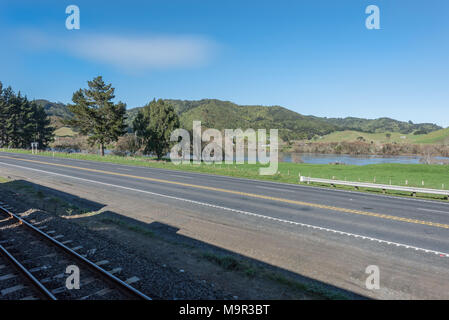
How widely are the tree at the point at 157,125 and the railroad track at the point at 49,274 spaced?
5008cm

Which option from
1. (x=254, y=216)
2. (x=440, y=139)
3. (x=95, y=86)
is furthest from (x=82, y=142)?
(x=440, y=139)

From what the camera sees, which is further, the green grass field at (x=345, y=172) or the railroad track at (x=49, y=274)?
the green grass field at (x=345, y=172)

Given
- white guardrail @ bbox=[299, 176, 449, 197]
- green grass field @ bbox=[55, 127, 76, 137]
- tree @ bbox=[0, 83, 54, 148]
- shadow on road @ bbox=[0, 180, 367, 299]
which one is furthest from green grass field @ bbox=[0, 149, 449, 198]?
green grass field @ bbox=[55, 127, 76, 137]

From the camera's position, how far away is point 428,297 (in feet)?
22.5

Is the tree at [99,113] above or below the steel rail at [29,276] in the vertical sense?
above

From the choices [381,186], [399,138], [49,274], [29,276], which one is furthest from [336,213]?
[399,138]

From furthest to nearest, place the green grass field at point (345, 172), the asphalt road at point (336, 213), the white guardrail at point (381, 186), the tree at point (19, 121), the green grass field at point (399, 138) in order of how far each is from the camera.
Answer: the green grass field at point (399, 138)
the tree at point (19, 121)
the green grass field at point (345, 172)
the white guardrail at point (381, 186)
the asphalt road at point (336, 213)

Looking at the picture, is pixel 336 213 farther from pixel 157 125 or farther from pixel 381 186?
pixel 157 125

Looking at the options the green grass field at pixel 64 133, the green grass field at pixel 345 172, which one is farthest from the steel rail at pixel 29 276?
the green grass field at pixel 64 133

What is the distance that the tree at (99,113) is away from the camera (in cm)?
5556

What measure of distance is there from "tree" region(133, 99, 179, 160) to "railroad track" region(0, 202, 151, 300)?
50085 millimetres

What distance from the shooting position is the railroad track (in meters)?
6.20

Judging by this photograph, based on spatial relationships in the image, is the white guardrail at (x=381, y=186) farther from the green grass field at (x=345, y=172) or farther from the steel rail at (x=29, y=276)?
the steel rail at (x=29, y=276)
